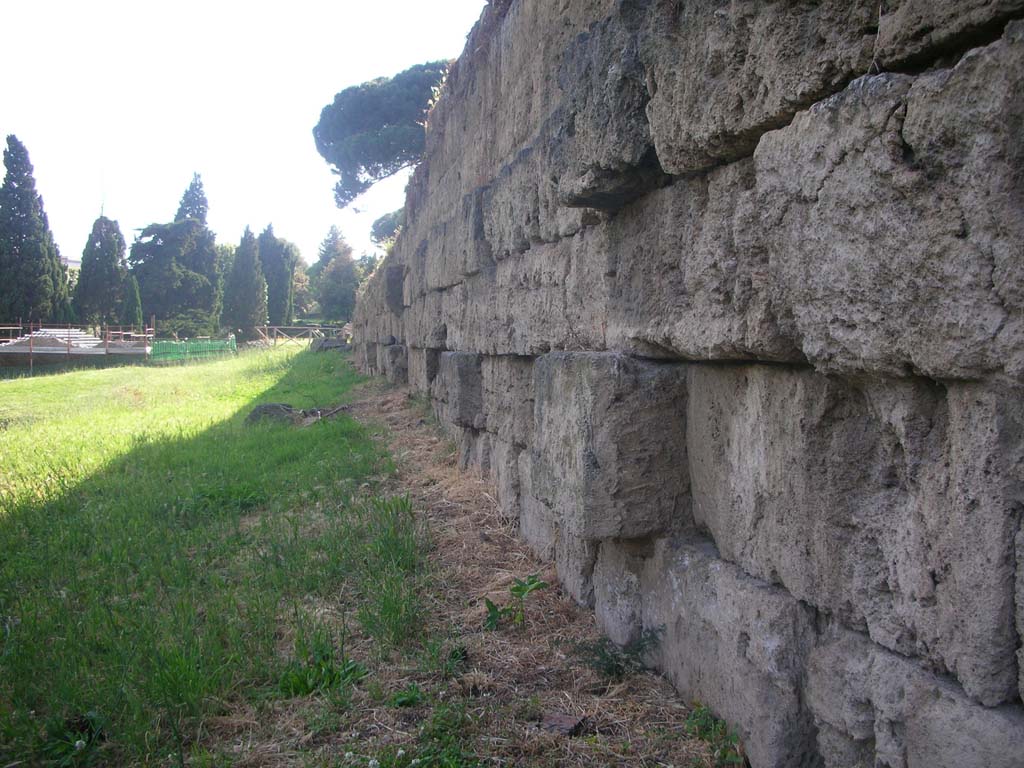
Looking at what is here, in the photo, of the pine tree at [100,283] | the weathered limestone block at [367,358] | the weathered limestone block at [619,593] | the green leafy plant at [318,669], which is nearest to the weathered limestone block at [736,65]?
the weathered limestone block at [619,593]

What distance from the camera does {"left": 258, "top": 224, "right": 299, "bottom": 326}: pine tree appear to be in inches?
1849

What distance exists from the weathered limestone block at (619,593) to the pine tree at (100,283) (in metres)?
40.7

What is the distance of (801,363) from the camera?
81.7 inches

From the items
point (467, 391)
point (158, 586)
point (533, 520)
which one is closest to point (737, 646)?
point (533, 520)

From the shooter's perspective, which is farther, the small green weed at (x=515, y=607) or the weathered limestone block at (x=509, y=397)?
the weathered limestone block at (x=509, y=397)

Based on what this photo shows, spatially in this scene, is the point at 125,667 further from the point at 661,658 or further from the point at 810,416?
the point at 810,416

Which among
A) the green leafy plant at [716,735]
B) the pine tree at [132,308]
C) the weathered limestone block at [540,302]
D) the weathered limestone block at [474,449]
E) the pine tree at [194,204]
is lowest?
the green leafy plant at [716,735]

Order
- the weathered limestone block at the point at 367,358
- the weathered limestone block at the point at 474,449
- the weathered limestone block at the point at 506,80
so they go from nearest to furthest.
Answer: the weathered limestone block at the point at 506,80
the weathered limestone block at the point at 474,449
the weathered limestone block at the point at 367,358

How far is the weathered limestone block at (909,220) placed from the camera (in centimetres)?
139

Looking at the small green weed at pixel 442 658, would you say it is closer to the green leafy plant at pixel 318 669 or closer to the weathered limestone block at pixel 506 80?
the green leafy plant at pixel 318 669

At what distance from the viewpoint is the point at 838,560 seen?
195cm

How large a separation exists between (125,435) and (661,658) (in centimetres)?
809

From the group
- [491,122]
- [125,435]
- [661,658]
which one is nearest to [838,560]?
[661,658]

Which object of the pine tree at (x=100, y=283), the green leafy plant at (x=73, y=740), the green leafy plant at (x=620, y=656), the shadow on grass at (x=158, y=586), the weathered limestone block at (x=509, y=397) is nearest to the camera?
the green leafy plant at (x=73, y=740)
